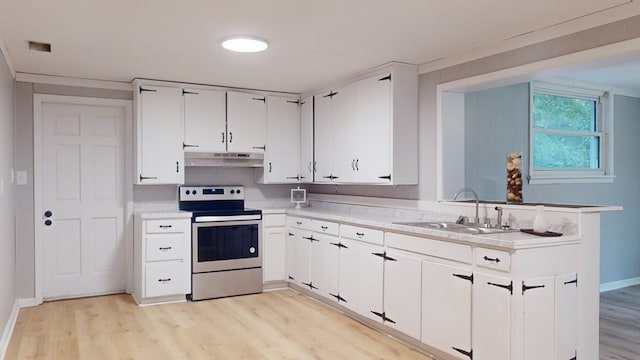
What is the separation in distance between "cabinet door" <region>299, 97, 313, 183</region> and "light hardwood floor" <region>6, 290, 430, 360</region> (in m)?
1.45

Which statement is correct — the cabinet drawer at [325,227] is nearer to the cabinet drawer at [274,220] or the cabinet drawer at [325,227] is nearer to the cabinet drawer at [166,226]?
the cabinet drawer at [274,220]

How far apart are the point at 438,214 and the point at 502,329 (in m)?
1.34

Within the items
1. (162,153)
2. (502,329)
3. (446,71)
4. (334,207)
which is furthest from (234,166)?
(502,329)

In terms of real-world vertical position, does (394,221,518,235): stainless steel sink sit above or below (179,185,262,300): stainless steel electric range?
above

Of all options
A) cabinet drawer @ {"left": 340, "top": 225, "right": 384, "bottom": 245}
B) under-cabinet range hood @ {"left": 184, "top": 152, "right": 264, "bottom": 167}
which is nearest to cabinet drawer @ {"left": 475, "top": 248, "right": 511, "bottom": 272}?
cabinet drawer @ {"left": 340, "top": 225, "right": 384, "bottom": 245}

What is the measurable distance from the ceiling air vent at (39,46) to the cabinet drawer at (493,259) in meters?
3.42

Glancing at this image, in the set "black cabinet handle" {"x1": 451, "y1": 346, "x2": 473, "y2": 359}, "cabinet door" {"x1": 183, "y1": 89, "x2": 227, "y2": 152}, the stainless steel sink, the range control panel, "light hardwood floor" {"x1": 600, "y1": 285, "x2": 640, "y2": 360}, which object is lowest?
"light hardwood floor" {"x1": 600, "y1": 285, "x2": 640, "y2": 360}

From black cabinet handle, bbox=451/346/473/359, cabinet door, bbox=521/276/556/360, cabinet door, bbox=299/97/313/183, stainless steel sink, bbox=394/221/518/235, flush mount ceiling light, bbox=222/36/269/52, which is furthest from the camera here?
cabinet door, bbox=299/97/313/183

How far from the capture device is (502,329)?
282cm

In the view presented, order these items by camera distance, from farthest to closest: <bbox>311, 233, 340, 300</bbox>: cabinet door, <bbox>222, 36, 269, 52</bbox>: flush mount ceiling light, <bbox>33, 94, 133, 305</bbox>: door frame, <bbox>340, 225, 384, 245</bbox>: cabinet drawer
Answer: <bbox>33, 94, 133, 305</bbox>: door frame < <bbox>311, 233, 340, 300</bbox>: cabinet door < <bbox>340, 225, 384, 245</bbox>: cabinet drawer < <bbox>222, 36, 269, 52</bbox>: flush mount ceiling light

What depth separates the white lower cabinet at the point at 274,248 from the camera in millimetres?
5266

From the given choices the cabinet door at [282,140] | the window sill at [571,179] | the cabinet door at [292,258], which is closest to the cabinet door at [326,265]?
the cabinet door at [292,258]

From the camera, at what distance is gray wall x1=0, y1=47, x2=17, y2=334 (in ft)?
11.7

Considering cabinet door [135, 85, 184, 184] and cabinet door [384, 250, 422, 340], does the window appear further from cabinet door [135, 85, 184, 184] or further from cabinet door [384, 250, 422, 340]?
cabinet door [135, 85, 184, 184]
